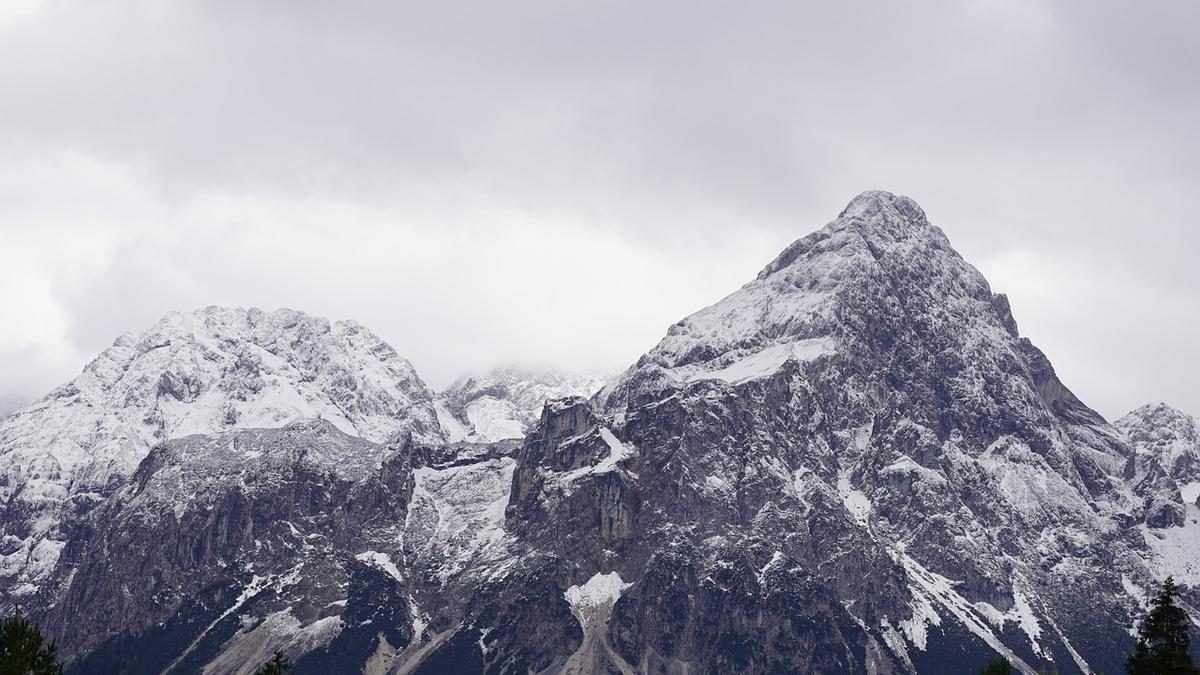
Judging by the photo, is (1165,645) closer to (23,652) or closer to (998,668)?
(998,668)

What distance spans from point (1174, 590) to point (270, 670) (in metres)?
76.6

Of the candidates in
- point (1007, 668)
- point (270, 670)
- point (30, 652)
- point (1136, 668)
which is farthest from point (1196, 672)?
point (30, 652)

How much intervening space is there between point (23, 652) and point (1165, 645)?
3838 inches

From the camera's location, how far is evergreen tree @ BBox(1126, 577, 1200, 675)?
386ft

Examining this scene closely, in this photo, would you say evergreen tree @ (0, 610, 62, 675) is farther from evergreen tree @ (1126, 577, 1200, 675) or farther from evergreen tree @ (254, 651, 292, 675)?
evergreen tree @ (1126, 577, 1200, 675)

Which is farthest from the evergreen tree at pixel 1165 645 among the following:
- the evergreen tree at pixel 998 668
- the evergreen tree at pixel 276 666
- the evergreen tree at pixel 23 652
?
the evergreen tree at pixel 23 652

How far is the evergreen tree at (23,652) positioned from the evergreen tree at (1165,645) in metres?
94.2

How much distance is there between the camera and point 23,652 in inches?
5458

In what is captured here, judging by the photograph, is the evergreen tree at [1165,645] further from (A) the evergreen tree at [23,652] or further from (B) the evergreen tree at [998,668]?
(A) the evergreen tree at [23,652]

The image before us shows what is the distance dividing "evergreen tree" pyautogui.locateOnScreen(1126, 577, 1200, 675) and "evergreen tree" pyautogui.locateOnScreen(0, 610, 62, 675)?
9418 centimetres

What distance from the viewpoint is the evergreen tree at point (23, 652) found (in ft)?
450

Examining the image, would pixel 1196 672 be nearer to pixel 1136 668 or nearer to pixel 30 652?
pixel 1136 668

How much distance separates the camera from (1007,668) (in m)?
148

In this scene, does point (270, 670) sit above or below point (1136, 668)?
below
